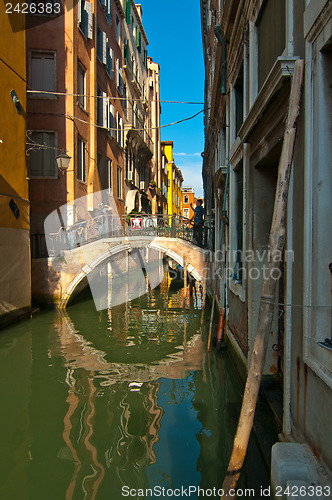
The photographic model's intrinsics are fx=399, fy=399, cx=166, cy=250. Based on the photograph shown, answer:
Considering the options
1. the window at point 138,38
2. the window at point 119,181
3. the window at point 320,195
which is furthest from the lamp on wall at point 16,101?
the window at point 138,38

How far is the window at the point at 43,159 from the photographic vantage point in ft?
43.6

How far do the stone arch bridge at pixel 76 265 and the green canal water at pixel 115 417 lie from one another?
10.2ft

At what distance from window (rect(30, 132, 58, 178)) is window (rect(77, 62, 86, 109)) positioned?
1756 mm

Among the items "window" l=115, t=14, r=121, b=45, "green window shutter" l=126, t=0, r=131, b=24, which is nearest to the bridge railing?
"window" l=115, t=14, r=121, b=45

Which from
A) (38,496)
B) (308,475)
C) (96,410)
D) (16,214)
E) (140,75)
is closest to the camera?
(308,475)

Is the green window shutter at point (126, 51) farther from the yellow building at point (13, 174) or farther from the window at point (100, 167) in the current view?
the yellow building at point (13, 174)

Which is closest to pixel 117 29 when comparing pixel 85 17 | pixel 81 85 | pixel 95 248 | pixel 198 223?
pixel 85 17

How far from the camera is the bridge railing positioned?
12.6 metres

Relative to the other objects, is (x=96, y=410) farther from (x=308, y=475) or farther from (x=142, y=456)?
(x=308, y=475)

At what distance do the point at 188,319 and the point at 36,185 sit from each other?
6786 mm

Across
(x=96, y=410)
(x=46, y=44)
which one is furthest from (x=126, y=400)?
(x=46, y=44)

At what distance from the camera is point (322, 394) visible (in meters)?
2.49

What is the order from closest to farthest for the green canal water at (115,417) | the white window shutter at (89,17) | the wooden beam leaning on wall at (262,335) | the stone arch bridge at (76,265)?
1. the wooden beam leaning on wall at (262,335)
2. the green canal water at (115,417)
3. the stone arch bridge at (76,265)
4. the white window shutter at (89,17)

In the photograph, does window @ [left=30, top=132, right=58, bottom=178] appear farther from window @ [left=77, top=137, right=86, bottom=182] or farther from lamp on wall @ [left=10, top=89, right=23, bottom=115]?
lamp on wall @ [left=10, top=89, right=23, bottom=115]
